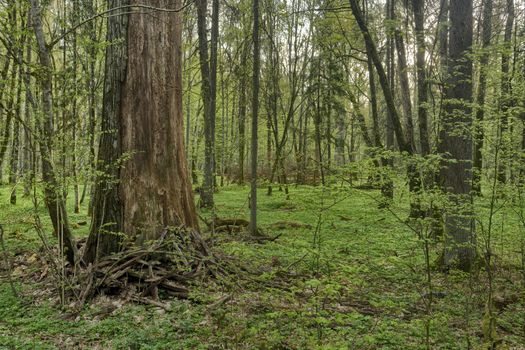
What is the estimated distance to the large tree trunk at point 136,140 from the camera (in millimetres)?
4793

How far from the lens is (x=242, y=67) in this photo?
1452cm

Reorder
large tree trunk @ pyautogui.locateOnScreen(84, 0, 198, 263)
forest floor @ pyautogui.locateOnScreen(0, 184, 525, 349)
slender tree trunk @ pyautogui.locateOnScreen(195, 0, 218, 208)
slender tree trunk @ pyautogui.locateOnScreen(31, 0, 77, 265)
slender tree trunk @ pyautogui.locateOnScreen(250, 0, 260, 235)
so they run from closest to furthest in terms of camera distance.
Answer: forest floor @ pyautogui.locateOnScreen(0, 184, 525, 349)
slender tree trunk @ pyautogui.locateOnScreen(31, 0, 77, 265)
large tree trunk @ pyautogui.locateOnScreen(84, 0, 198, 263)
slender tree trunk @ pyautogui.locateOnScreen(250, 0, 260, 235)
slender tree trunk @ pyautogui.locateOnScreen(195, 0, 218, 208)

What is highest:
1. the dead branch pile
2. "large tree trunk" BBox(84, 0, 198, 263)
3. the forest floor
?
"large tree trunk" BBox(84, 0, 198, 263)

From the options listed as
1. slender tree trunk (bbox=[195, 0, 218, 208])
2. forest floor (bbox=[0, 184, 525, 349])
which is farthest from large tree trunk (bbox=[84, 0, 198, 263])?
slender tree trunk (bbox=[195, 0, 218, 208])

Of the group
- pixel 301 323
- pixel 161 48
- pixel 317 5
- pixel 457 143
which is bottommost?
pixel 301 323

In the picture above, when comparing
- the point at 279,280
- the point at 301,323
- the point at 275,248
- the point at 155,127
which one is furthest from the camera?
the point at 275,248

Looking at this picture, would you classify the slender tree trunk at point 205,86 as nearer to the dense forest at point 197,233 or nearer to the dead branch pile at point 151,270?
the dense forest at point 197,233

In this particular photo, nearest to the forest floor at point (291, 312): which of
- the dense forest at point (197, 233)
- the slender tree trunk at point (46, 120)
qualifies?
the dense forest at point (197, 233)

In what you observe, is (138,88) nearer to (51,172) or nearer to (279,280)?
(51,172)

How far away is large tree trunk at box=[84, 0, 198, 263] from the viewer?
4.79 m

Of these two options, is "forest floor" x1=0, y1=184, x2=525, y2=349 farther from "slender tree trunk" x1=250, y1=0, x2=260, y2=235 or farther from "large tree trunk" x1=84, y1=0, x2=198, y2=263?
"slender tree trunk" x1=250, y1=0, x2=260, y2=235

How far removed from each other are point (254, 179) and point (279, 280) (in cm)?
252

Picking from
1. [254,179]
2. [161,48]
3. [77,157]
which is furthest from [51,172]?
[254,179]

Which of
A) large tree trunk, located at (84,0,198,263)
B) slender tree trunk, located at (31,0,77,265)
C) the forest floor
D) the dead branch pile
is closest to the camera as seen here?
the forest floor
